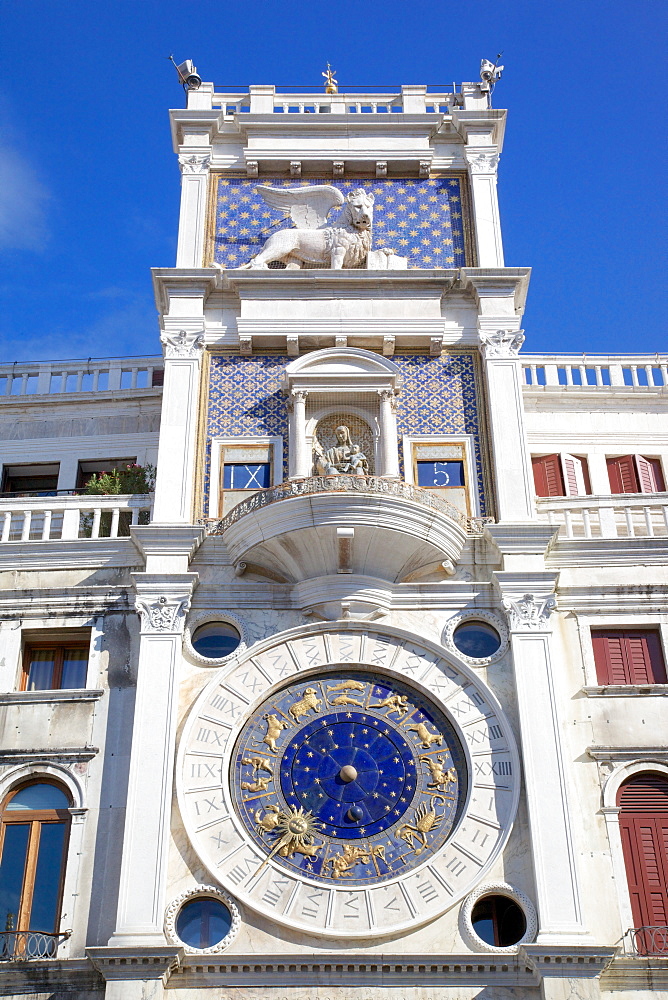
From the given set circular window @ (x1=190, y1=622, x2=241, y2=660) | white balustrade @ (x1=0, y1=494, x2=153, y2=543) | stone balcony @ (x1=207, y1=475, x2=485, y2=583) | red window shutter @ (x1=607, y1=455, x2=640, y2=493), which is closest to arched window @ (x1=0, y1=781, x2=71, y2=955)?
circular window @ (x1=190, y1=622, x2=241, y2=660)

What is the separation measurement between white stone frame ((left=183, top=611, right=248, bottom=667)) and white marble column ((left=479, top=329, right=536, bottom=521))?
13.7 feet

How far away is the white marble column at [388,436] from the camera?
65.8ft

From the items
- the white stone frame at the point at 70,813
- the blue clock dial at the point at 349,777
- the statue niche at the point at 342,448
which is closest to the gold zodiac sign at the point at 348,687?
the blue clock dial at the point at 349,777

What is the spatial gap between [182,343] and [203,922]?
9.27 metres

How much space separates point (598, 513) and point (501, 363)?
2.91m

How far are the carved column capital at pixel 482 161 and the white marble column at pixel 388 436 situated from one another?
529 cm

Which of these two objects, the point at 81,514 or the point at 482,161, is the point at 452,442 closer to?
the point at 81,514

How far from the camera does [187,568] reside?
18984 mm

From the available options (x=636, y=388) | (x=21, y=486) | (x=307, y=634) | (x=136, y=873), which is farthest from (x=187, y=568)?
(x=636, y=388)

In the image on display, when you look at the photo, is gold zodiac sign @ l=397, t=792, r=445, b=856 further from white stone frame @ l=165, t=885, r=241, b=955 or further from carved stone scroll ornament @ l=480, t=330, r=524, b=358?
carved stone scroll ornament @ l=480, t=330, r=524, b=358

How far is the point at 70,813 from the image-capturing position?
17406 mm

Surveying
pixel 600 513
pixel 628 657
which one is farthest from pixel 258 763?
pixel 600 513

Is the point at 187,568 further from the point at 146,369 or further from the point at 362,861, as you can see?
the point at 146,369

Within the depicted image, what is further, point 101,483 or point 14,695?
point 101,483
